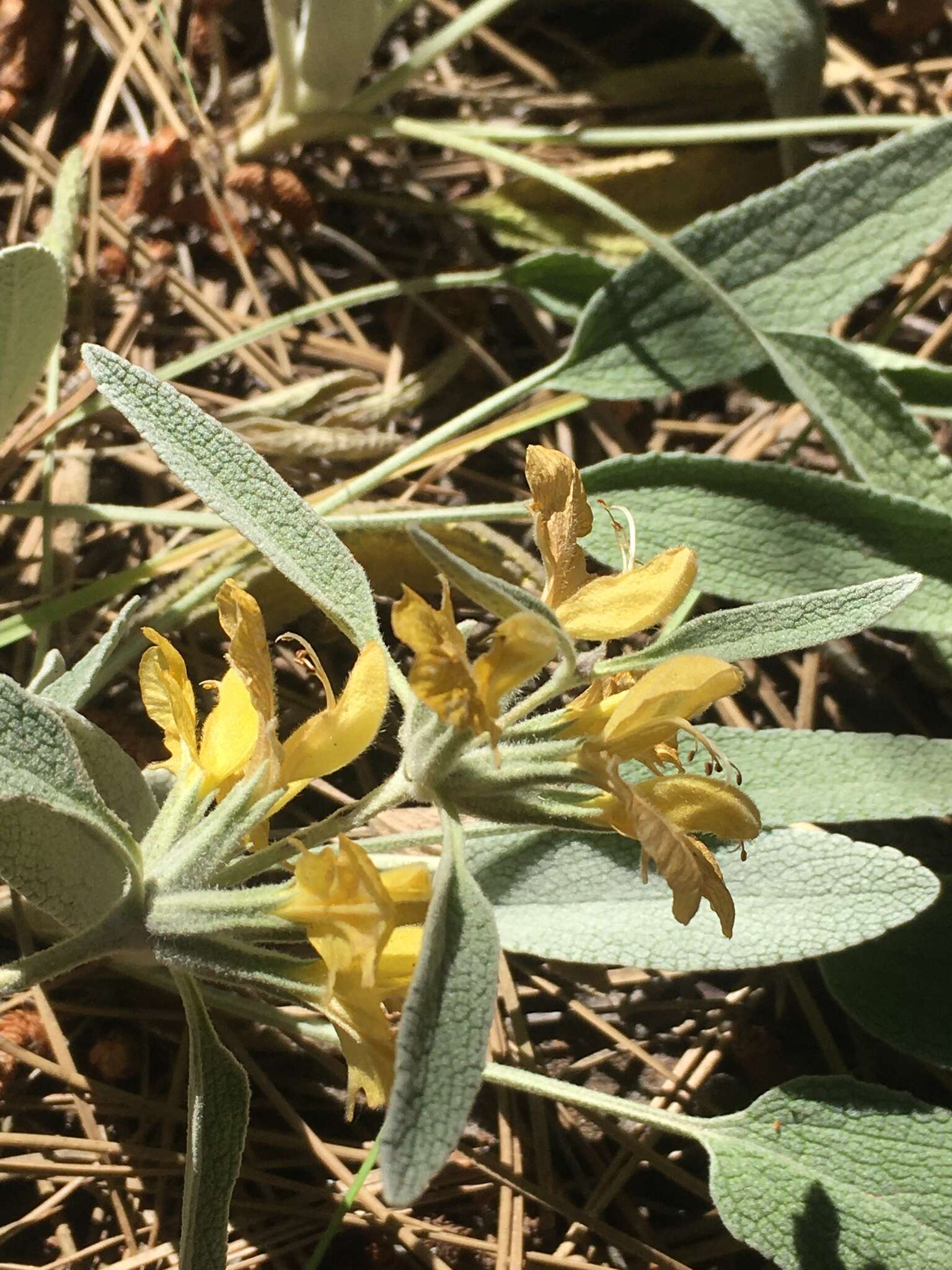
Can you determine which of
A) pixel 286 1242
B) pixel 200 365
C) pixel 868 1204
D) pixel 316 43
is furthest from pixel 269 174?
pixel 868 1204

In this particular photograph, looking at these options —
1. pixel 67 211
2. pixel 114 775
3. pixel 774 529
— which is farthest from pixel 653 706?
pixel 67 211

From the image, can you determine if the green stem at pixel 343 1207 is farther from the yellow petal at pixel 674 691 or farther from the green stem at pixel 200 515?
the green stem at pixel 200 515

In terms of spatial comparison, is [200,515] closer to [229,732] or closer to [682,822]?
[229,732]

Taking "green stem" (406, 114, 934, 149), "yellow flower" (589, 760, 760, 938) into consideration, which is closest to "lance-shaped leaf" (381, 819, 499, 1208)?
"yellow flower" (589, 760, 760, 938)

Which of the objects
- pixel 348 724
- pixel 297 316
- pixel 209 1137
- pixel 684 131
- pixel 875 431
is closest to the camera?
pixel 348 724

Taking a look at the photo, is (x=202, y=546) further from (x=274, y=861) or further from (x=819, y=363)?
(x=819, y=363)

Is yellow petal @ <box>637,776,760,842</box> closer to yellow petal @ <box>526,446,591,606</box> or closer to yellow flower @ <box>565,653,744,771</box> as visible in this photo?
yellow flower @ <box>565,653,744,771</box>

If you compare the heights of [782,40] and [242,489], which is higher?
[782,40]

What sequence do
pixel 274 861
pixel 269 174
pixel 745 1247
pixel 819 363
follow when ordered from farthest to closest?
pixel 269 174 < pixel 819 363 < pixel 745 1247 < pixel 274 861
